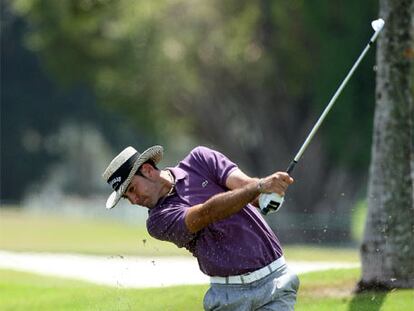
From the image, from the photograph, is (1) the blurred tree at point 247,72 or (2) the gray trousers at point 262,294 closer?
(2) the gray trousers at point 262,294

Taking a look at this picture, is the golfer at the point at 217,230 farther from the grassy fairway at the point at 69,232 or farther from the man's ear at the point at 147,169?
the grassy fairway at the point at 69,232

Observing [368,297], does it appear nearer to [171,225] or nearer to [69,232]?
[171,225]

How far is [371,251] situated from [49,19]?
1129 inches

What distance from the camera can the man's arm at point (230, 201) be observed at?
20.9ft

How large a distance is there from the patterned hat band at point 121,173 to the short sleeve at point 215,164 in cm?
35

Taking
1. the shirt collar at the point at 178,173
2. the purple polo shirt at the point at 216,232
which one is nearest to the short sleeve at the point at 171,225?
the purple polo shirt at the point at 216,232

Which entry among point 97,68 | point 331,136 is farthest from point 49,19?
point 331,136

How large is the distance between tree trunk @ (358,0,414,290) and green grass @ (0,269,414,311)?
424 mm

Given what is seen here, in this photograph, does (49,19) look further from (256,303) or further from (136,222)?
(256,303)

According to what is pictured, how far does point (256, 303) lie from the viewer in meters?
6.84

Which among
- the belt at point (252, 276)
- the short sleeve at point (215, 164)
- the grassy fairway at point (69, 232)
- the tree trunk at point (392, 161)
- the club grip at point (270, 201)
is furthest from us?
the grassy fairway at point (69, 232)

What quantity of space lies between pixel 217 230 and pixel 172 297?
212 inches

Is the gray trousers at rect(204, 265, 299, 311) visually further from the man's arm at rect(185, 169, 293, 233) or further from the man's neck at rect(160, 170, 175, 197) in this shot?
the man's neck at rect(160, 170, 175, 197)

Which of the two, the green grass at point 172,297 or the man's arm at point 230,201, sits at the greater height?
the man's arm at point 230,201
